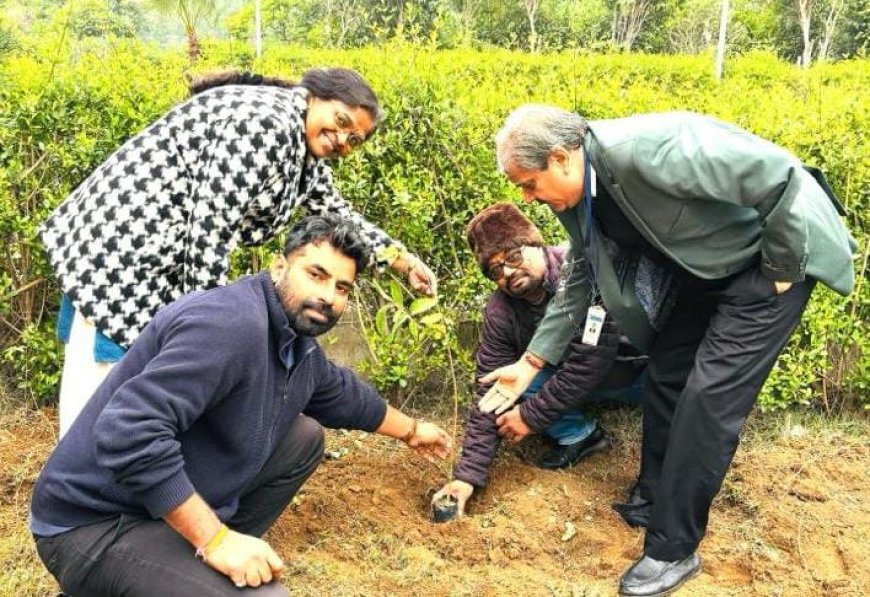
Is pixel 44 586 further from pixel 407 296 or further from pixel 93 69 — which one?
pixel 93 69

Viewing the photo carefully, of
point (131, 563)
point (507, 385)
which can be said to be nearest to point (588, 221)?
point (507, 385)

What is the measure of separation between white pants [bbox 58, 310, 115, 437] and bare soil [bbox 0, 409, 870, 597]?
653 millimetres

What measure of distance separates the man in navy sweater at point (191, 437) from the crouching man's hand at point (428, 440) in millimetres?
649

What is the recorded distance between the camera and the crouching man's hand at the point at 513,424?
360 cm

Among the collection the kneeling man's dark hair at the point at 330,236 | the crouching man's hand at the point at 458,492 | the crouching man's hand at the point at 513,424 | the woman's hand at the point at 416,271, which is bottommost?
the crouching man's hand at the point at 458,492

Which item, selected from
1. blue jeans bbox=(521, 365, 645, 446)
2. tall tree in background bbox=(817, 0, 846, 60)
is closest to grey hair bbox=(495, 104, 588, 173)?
blue jeans bbox=(521, 365, 645, 446)

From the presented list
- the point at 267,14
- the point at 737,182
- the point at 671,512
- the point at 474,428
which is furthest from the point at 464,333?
the point at 267,14

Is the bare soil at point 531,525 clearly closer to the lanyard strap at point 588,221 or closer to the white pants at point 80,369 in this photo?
the white pants at point 80,369

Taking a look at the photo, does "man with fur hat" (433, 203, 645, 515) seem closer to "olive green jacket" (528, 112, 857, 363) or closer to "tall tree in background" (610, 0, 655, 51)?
"olive green jacket" (528, 112, 857, 363)

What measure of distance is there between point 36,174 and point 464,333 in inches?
89.0

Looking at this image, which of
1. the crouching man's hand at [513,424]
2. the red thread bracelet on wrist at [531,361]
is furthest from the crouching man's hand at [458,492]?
the red thread bracelet on wrist at [531,361]

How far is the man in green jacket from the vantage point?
2633mm

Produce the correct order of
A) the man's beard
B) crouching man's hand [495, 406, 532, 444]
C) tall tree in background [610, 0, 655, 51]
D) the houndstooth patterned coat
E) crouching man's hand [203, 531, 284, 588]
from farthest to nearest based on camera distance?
tall tree in background [610, 0, 655, 51] → crouching man's hand [495, 406, 532, 444] → the houndstooth patterned coat → the man's beard → crouching man's hand [203, 531, 284, 588]

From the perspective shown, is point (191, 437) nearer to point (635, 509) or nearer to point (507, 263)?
point (507, 263)
